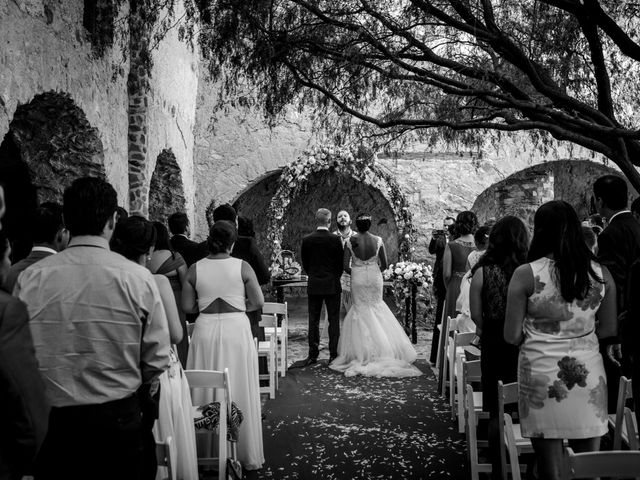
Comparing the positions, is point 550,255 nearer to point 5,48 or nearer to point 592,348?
point 592,348

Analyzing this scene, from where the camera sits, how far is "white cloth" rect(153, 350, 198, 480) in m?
3.40

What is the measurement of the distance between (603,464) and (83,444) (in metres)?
1.80

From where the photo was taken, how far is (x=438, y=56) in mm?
5230

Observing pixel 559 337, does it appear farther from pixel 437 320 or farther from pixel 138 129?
pixel 138 129

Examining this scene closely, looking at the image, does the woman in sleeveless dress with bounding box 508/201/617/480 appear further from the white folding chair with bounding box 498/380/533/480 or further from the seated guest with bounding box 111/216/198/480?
the seated guest with bounding box 111/216/198/480

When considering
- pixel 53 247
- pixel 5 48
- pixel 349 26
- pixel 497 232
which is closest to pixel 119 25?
pixel 5 48

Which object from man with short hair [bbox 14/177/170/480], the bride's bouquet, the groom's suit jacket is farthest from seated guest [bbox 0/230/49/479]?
the bride's bouquet

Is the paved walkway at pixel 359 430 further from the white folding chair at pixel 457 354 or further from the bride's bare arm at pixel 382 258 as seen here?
the bride's bare arm at pixel 382 258

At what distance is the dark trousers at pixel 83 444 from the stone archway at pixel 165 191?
29.8ft

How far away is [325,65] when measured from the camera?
6016mm

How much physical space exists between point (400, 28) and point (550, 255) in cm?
301

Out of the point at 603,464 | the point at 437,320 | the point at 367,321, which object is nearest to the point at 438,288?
the point at 437,320

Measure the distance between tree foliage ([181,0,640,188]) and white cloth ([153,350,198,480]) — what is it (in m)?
2.91

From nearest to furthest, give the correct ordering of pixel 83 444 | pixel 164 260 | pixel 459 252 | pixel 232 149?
pixel 83 444, pixel 164 260, pixel 459 252, pixel 232 149
